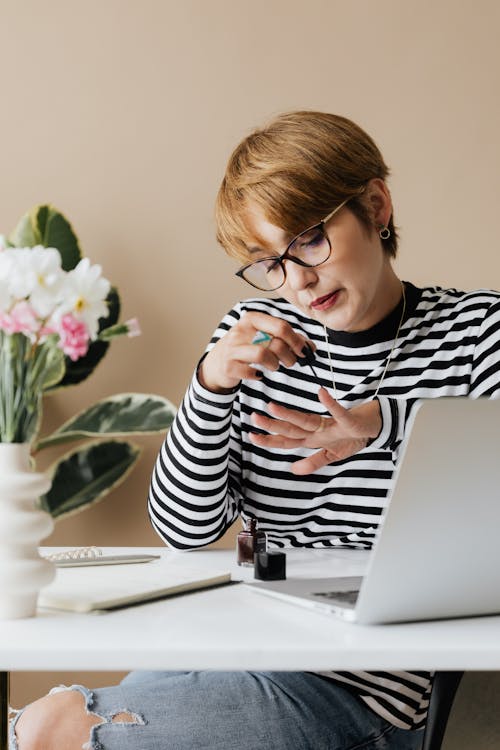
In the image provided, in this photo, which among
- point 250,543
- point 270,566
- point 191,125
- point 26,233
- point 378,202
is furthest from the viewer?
point 191,125

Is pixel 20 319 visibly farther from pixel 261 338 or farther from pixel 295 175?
pixel 295 175

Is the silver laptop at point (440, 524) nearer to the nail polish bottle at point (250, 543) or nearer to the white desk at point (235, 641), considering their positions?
the white desk at point (235, 641)

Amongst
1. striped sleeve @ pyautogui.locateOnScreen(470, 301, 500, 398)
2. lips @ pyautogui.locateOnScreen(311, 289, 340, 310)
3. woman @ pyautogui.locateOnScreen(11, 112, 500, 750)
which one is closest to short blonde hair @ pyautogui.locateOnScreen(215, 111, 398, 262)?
woman @ pyautogui.locateOnScreen(11, 112, 500, 750)

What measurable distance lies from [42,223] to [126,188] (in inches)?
A: 14.9

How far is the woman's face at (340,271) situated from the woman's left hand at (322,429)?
24 cm

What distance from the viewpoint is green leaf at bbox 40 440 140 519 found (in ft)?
8.20

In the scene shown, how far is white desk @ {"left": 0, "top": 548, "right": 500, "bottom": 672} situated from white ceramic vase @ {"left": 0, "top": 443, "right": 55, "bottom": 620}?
0.02 metres

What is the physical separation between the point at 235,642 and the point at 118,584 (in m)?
0.26

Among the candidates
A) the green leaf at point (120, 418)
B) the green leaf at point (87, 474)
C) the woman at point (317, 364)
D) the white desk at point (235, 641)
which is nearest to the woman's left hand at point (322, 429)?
the woman at point (317, 364)

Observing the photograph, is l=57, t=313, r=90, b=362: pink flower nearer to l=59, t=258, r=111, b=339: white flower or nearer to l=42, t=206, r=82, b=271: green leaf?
l=59, t=258, r=111, b=339: white flower

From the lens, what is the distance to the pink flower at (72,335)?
2.47ft

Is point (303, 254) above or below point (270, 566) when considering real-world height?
above


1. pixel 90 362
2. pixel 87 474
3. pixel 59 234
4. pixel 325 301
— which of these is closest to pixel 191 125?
pixel 59 234

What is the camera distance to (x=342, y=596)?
2.82ft
